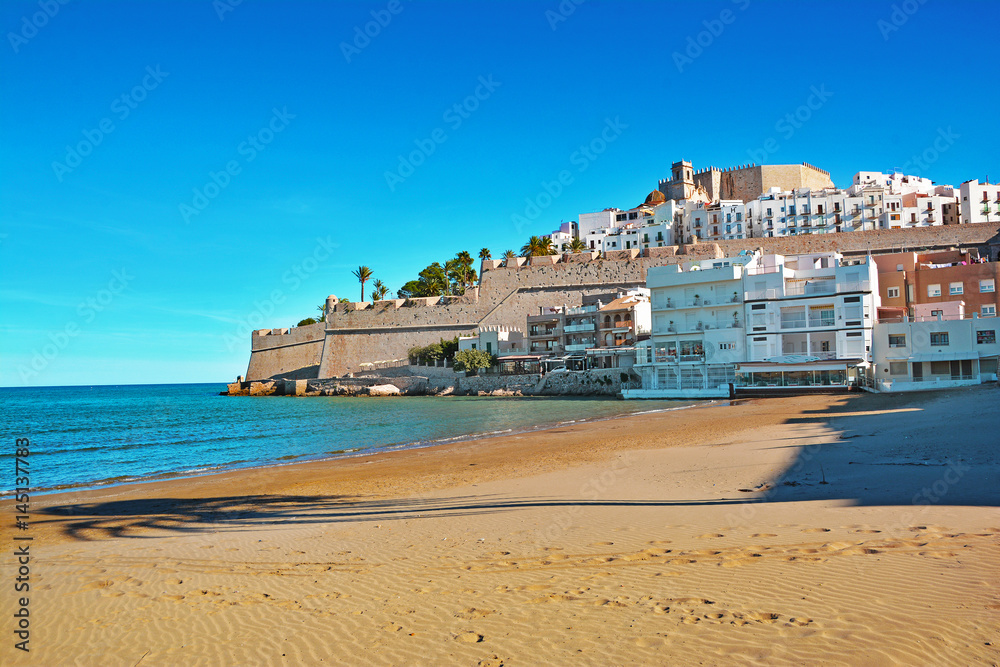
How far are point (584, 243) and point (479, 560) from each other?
86601 mm

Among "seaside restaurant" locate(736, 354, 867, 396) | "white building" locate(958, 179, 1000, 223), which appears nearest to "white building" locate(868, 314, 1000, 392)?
"seaside restaurant" locate(736, 354, 867, 396)

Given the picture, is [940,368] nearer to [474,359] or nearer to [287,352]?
[474,359]

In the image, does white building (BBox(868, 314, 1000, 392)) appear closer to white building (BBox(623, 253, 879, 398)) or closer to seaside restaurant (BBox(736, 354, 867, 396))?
white building (BBox(623, 253, 879, 398))

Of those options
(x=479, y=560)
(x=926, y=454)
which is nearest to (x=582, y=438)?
(x=926, y=454)

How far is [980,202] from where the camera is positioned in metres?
72.4

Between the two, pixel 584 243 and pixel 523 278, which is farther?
pixel 584 243

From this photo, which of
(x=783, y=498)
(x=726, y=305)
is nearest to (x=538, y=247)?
(x=726, y=305)

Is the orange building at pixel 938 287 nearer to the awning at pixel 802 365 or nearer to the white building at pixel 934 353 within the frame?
the white building at pixel 934 353

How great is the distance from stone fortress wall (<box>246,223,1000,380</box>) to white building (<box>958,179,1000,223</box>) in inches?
591

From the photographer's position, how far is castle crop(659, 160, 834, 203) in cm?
8975

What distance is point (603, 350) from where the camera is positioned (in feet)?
165

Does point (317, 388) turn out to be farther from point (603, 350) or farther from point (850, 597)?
point (850, 597)

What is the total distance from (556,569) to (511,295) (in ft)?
204

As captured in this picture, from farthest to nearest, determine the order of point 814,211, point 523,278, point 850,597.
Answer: point 814,211, point 523,278, point 850,597
